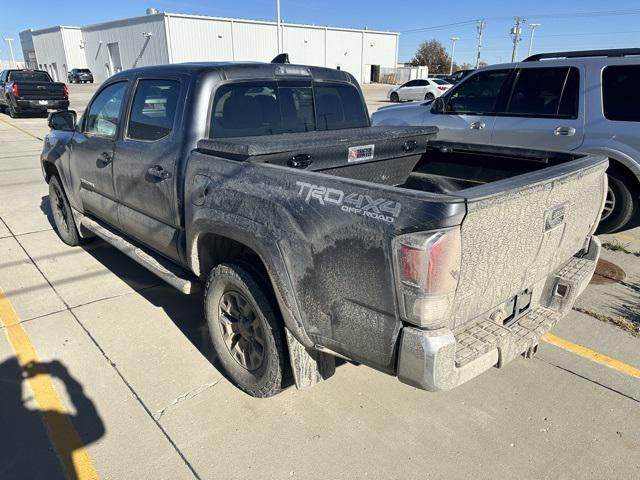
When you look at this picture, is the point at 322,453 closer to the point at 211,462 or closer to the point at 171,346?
the point at 211,462

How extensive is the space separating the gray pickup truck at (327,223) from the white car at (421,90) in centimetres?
2750

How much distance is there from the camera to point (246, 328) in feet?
9.48

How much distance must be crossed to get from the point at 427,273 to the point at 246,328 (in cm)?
142

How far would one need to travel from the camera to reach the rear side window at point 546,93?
18.1 feet

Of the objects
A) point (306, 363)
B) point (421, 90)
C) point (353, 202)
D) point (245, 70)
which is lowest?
point (306, 363)

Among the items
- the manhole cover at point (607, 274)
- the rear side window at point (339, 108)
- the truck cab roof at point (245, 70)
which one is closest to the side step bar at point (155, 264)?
the truck cab roof at point (245, 70)

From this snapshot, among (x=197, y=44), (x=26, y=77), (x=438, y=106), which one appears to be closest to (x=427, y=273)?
(x=438, y=106)

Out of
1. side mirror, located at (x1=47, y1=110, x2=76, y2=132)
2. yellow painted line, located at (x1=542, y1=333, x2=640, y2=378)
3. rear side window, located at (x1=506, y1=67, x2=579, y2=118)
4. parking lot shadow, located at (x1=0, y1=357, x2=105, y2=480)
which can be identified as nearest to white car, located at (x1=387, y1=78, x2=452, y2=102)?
rear side window, located at (x1=506, y1=67, x2=579, y2=118)

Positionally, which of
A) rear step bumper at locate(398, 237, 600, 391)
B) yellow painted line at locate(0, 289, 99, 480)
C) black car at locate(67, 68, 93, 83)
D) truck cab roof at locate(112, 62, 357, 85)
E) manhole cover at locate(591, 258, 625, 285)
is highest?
truck cab roof at locate(112, 62, 357, 85)

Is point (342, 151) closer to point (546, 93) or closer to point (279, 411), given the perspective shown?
point (279, 411)

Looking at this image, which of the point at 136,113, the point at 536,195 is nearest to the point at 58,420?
the point at 136,113

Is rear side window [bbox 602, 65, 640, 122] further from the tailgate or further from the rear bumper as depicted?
the rear bumper

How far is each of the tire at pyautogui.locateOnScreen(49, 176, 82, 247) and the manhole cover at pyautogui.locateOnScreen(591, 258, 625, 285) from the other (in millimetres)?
5475

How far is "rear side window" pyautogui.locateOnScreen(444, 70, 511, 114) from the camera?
246 inches
